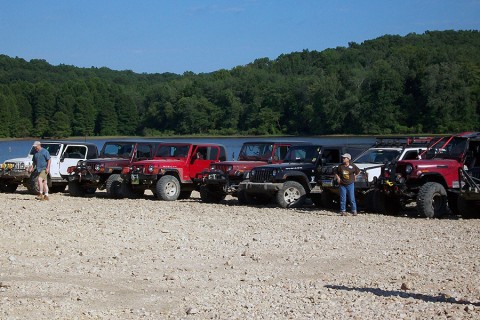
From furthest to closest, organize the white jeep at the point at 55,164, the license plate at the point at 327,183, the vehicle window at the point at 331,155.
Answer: the white jeep at the point at 55,164 < the vehicle window at the point at 331,155 < the license plate at the point at 327,183

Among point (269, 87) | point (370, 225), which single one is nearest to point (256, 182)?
point (370, 225)

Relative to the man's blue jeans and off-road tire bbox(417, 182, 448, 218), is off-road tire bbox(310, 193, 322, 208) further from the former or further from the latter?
off-road tire bbox(417, 182, 448, 218)

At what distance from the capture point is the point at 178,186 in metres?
22.5

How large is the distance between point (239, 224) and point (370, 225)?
2642 mm

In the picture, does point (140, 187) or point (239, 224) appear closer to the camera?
point (239, 224)

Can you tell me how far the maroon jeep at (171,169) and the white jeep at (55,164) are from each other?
291 centimetres

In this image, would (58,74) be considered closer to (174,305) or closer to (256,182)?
(256,182)

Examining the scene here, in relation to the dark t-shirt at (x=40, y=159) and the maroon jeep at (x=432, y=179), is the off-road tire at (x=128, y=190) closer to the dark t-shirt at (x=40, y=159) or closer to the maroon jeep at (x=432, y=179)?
the dark t-shirt at (x=40, y=159)

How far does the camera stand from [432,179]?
1742 centimetres

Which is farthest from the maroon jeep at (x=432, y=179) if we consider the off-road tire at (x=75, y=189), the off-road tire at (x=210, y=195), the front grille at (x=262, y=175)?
the off-road tire at (x=75, y=189)

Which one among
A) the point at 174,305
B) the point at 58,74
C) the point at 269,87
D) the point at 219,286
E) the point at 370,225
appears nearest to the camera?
the point at 174,305

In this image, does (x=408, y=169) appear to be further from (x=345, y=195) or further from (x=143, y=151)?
(x=143, y=151)

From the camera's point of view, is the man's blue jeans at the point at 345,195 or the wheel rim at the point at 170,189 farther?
the wheel rim at the point at 170,189

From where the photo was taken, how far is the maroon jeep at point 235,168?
21109 millimetres
